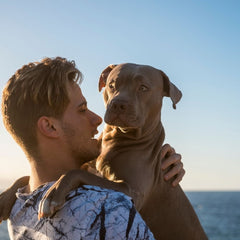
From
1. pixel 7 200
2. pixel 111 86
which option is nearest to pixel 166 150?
pixel 111 86

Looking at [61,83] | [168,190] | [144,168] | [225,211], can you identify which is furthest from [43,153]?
[225,211]

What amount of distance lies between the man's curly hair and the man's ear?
3cm

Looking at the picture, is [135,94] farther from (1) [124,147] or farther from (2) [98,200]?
(2) [98,200]

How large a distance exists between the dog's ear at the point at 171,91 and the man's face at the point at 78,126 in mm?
1648

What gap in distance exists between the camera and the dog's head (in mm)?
4508

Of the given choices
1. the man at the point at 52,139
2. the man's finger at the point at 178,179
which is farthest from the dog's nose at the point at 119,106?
the man at the point at 52,139

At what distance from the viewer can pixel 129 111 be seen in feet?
14.9

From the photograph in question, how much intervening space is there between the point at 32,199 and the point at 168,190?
1.85 metres

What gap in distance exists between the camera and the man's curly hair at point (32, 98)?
3154 mm

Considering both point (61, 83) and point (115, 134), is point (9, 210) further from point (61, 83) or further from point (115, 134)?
point (115, 134)

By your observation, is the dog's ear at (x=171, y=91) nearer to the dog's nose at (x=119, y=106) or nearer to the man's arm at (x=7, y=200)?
the dog's nose at (x=119, y=106)

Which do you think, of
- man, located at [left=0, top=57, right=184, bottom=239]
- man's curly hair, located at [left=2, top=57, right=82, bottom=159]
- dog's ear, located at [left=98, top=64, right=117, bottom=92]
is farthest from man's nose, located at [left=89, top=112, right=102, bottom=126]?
dog's ear, located at [left=98, top=64, right=117, bottom=92]

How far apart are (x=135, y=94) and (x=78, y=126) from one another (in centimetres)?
160

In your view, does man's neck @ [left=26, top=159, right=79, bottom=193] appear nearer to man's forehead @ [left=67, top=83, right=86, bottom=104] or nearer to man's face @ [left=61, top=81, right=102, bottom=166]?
man's face @ [left=61, top=81, right=102, bottom=166]
